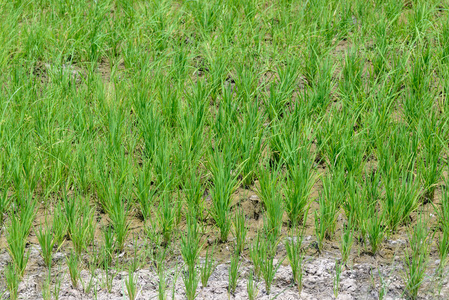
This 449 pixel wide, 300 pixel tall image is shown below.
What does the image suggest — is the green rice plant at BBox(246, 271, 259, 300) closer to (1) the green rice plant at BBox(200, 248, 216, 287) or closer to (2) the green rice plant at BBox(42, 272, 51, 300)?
(1) the green rice plant at BBox(200, 248, 216, 287)

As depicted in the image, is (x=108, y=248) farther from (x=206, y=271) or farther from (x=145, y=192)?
(x=206, y=271)

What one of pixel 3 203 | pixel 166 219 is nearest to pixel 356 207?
pixel 166 219

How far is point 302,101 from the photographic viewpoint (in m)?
3.23

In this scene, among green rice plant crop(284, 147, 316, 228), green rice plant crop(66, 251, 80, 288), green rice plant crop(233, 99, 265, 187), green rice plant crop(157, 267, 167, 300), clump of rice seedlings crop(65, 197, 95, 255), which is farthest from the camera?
green rice plant crop(233, 99, 265, 187)

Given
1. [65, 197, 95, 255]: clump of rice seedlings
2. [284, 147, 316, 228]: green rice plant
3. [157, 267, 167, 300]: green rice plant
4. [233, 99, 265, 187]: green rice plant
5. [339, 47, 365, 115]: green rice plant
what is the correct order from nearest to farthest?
[157, 267, 167, 300]: green rice plant, [65, 197, 95, 255]: clump of rice seedlings, [284, 147, 316, 228]: green rice plant, [233, 99, 265, 187]: green rice plant, [339, 47, 365, 115]: green rice plant

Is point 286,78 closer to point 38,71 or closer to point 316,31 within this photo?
point 316,31

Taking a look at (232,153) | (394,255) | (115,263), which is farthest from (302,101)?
(115,263)

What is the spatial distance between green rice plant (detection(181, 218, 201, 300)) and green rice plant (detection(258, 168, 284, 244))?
1.08 feet

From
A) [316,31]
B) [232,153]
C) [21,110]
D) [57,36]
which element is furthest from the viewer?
[57,36]

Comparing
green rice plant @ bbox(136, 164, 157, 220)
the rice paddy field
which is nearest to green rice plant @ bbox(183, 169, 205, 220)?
the rice paddy field

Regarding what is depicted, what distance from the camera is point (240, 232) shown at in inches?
104

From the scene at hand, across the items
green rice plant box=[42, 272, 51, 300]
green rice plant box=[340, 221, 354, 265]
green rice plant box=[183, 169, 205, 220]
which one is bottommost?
green rice plant box=[42, 272, 51, 300]

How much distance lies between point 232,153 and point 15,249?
1082 millimetres

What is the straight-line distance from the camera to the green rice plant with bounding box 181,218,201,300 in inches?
94.5
